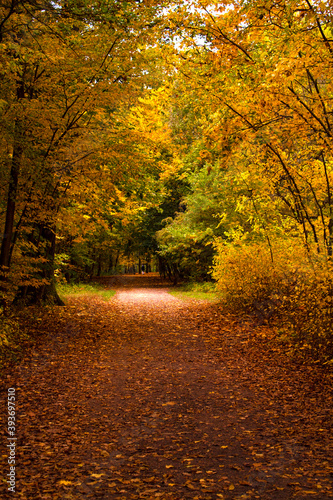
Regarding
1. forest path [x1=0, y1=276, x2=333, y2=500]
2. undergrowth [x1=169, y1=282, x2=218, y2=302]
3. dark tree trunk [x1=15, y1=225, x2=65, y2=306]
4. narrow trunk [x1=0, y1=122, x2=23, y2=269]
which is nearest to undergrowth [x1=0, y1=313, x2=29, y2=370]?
forest path [x1=0, y1=276, x2=333, y2=500]

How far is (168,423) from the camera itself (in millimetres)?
4871

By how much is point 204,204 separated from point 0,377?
11739 millimetres

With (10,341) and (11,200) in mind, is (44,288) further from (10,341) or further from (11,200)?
(10,341)

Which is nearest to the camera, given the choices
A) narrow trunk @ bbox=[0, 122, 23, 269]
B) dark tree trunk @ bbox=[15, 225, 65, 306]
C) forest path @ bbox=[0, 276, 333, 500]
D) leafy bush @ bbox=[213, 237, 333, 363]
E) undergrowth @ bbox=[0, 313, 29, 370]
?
forest path @ bbox=[0, 276, 333, 500]

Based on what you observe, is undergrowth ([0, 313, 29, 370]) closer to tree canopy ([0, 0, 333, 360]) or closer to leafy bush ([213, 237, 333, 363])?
tree canopy ([0, 0, 333, 360])

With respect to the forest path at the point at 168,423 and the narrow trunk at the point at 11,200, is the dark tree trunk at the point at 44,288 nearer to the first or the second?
the narrow trunk at the point at 11,200

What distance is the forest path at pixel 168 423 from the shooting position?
350cm

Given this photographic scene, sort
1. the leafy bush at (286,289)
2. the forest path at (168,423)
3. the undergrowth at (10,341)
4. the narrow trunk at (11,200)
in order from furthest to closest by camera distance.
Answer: the narrow trunk at (11,200)
the undergrowth at (10,341)
the leafy bush at (286,289)
the forest path at (168,423)

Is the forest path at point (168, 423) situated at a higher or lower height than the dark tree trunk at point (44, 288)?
lower

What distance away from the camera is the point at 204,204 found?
1661 centimetres

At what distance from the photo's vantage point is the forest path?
3.50 meters

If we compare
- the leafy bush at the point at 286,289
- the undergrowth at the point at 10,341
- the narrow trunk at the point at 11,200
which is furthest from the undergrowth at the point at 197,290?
the narrow trunk at the point at 11,200

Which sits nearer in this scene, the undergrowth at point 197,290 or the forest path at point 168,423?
the forest path at point 168,423

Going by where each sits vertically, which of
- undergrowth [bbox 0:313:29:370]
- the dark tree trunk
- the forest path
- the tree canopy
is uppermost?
the tree canopy
